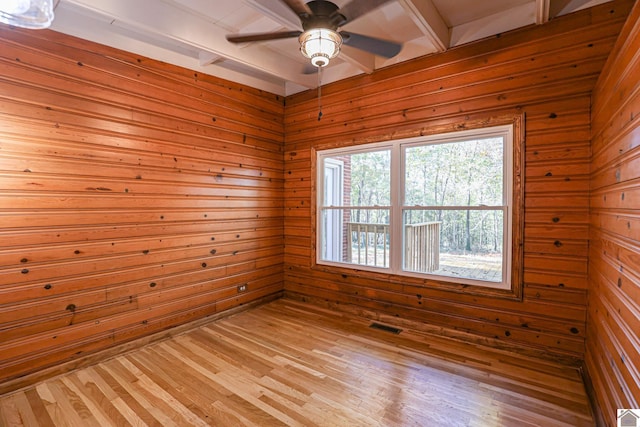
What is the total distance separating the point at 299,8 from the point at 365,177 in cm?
223

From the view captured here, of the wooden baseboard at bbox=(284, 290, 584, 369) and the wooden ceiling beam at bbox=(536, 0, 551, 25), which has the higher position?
the wooden ceiling beam at bbox=(536, 0, 551, 25)

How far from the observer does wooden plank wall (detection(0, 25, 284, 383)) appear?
2.30m

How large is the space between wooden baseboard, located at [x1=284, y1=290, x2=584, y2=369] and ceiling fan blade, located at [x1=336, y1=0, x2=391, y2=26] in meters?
2.96

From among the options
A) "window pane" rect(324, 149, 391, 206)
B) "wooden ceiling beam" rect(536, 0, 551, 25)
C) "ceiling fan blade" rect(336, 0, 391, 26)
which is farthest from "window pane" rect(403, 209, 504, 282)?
"ceiling fan blade" rect(336, 0, 391, 26)

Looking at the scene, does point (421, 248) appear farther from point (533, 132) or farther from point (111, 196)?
point (111, 196)

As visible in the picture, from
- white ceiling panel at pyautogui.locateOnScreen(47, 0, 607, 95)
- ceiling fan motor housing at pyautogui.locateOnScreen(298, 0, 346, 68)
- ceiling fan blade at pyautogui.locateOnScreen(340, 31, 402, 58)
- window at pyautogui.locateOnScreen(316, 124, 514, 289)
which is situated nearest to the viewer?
ceiling fan motor housing at pyautogui.locateOnScreen(298, 0, 346, 68)

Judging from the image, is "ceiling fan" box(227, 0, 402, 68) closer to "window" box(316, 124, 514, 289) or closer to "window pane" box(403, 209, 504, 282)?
"window" box(316, 124, 514, 289)

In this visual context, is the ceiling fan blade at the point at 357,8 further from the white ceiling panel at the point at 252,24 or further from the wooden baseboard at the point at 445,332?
the wooden baseboard at the point at 445,332

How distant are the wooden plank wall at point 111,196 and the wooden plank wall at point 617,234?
3509mm

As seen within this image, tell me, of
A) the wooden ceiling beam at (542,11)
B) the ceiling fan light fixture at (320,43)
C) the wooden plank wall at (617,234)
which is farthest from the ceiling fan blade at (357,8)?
the wooden ceiling beam at (542,11)

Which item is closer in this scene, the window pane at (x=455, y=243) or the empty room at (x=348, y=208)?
the empty room at (x=348, y=208)

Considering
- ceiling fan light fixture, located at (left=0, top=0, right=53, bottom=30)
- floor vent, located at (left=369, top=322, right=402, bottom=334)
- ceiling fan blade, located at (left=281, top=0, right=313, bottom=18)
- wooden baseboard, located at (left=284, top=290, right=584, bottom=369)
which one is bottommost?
floor vent, located at (left=369, top=322, right=402, bottom=334)

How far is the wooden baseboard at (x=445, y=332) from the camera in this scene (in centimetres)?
258

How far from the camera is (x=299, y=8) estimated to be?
1936 millimetres
